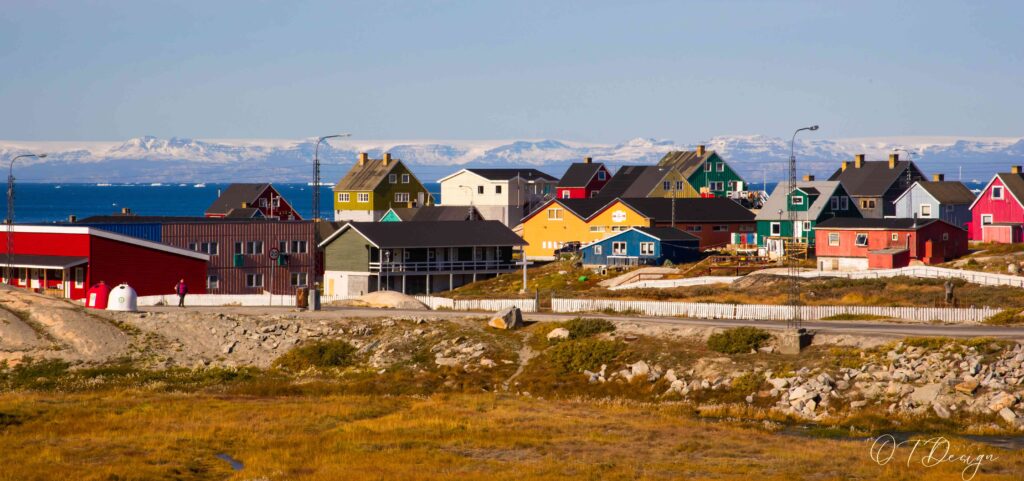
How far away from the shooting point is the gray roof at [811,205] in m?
103

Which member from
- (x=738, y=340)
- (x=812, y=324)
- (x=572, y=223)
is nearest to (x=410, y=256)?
(x=572, y=223)

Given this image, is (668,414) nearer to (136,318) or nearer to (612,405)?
(612,405)

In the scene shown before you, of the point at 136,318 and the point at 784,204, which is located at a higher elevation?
the point at 784,204

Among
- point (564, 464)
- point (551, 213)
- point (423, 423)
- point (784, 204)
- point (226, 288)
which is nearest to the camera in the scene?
point (564, 464)

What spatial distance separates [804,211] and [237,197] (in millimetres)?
63789

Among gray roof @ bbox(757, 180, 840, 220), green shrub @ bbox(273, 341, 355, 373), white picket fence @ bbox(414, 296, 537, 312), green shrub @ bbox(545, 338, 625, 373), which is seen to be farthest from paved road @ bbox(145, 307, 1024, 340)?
gray roof @ bbox(757, 180, 840, 220)

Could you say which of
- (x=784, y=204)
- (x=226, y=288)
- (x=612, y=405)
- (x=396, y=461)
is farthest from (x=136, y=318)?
(x=784, y=204)

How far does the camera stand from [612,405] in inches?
2066

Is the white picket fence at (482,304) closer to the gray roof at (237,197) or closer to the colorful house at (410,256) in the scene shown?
the colorful house at (410,256)

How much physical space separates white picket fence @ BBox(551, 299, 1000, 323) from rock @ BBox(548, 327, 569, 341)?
7716 millimetres

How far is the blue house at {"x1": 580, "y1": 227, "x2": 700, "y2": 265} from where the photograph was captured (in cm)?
10162

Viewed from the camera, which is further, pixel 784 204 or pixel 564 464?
pixel 784 204

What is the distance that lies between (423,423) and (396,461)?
6.86 meters

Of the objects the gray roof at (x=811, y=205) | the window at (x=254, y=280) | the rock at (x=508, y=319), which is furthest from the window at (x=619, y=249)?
the rock at (x=508, y=319)
